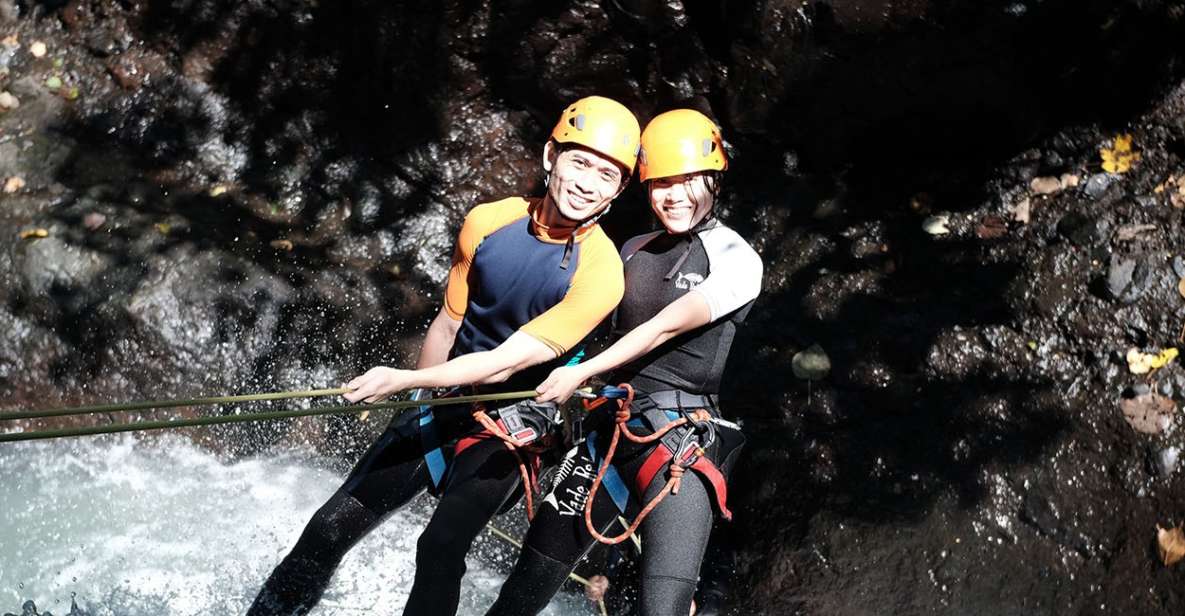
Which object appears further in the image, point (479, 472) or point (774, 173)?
point (774, 173)

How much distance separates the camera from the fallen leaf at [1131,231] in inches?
222

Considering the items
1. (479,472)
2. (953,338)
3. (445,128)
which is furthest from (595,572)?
(445,128)

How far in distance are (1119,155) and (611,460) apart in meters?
3.42

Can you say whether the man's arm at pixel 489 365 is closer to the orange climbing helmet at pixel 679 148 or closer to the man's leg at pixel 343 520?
the man's leg at pixel 343 520

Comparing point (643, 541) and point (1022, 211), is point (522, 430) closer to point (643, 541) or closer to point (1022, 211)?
point (643, 541)

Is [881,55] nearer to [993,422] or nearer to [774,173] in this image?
[774,173]

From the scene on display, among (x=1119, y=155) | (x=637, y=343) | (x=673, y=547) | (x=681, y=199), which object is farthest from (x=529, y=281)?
(x=1119, y=155)

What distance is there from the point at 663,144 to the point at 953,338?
7.26 feet

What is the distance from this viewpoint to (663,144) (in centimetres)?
432

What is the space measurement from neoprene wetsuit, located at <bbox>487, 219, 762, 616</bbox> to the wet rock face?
4.75 feet

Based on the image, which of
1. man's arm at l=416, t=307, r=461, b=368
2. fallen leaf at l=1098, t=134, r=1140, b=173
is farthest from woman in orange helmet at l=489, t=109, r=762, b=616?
fallen leaf at l=1098, t=134, r=1140, b=173

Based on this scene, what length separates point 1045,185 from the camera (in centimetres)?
605

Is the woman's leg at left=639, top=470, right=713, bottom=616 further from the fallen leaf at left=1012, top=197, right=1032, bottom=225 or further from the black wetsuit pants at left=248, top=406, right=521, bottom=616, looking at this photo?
the fallen leaf at left=1012, top=197, right=1032, bottom=225

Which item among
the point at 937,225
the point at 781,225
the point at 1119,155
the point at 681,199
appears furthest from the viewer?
the point at 781,225
